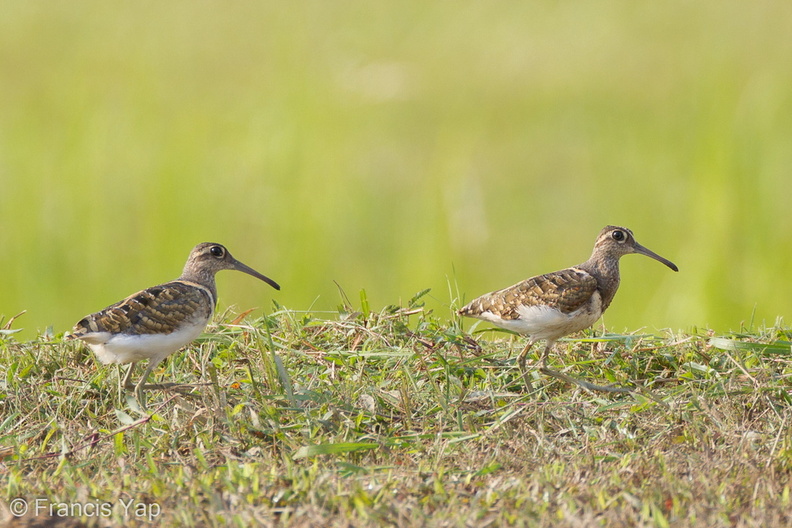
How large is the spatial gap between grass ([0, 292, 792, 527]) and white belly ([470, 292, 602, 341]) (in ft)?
0.72

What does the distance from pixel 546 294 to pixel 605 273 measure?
0.47m

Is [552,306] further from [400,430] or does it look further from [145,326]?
[145,326]

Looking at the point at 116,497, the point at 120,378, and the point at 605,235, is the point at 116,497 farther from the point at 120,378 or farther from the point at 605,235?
the point at 605,235

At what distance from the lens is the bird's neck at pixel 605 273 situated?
530cm

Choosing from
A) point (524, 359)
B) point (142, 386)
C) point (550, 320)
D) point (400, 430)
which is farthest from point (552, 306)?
point (142, 386)

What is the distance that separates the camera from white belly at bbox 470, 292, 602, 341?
4977 millimetres

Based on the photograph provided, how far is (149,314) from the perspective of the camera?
15.9 ft

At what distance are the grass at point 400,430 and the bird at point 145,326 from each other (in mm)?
195

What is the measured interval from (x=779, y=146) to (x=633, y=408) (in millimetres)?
4790

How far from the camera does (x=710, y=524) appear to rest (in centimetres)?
351

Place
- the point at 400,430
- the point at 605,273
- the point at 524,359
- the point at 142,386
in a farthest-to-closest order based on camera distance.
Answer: the point at 605,273 → the point at 524,359 → the point at 142,386 → the point at 400,430

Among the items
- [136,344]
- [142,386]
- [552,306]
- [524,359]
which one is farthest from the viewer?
[524,359]

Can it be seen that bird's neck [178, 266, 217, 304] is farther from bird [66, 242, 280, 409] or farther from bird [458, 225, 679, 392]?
bird [458, 225, 679, 392]

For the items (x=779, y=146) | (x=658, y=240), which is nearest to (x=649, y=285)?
(x=658, y=240)
